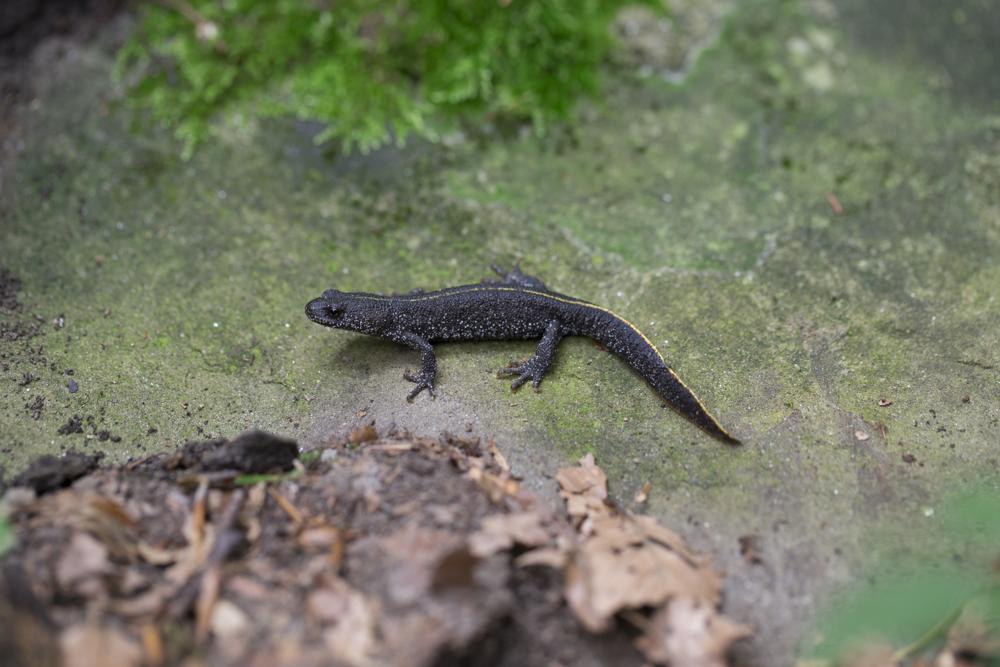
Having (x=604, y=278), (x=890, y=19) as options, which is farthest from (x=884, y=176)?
(x=604, y=278)

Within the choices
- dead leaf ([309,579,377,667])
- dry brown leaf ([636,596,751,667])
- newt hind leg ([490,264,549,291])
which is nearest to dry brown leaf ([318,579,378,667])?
dead leaf ([309,579,377,667])

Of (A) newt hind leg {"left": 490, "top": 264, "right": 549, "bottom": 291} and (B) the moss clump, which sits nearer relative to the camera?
(A) newt hind leg {"left": 490, "top": 264, "right": 549, "bottom": 291}

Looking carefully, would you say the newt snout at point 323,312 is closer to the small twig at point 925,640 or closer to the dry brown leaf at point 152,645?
the dry brown leaf at point 152,645

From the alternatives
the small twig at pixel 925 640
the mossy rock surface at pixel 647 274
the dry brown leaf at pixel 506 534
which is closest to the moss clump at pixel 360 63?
the mossy rock surface at pixel 647 274

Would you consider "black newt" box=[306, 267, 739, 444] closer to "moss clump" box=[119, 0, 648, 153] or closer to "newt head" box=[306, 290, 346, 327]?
"newt head" box=[306, 290, 346, 327]

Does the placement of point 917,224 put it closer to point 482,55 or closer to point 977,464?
point 977,464

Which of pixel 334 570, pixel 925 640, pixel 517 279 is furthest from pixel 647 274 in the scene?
pixel 334 570
